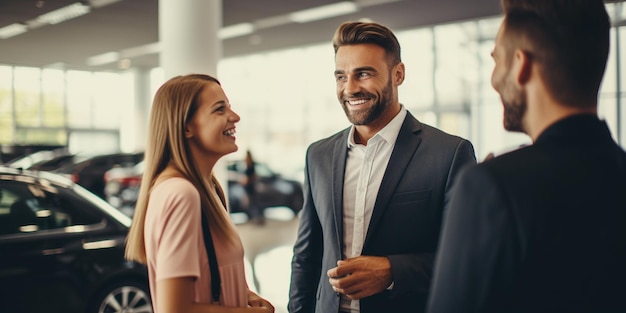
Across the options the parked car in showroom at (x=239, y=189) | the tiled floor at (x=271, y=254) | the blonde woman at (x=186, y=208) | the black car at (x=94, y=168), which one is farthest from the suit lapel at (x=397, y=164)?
the black car at (x=94, y=168)

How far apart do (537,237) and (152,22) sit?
12325 millimetres

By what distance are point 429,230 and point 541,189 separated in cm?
105

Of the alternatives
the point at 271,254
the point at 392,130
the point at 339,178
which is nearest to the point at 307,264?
the point at 339,178

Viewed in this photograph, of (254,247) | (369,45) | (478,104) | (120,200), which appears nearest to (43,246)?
(369,45)

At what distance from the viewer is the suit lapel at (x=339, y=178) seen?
2023mm

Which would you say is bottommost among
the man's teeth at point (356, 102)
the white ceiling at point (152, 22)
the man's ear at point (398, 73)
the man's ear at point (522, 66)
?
the man's ear at point (522, 66)

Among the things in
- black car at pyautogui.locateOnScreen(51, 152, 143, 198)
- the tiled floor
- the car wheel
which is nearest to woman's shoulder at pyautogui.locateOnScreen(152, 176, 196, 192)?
the car wheel

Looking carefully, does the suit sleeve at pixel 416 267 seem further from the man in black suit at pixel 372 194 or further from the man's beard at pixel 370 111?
the man's beard at pixel 370 111

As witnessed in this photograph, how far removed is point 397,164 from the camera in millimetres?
2000

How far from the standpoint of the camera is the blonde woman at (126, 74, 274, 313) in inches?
61.2

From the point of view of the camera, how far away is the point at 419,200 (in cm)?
194

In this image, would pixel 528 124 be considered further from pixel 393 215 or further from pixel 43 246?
pixel 43 246

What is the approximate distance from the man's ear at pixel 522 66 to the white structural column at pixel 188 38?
5.30 metres

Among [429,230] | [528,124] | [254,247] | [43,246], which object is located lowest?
[254,247]
